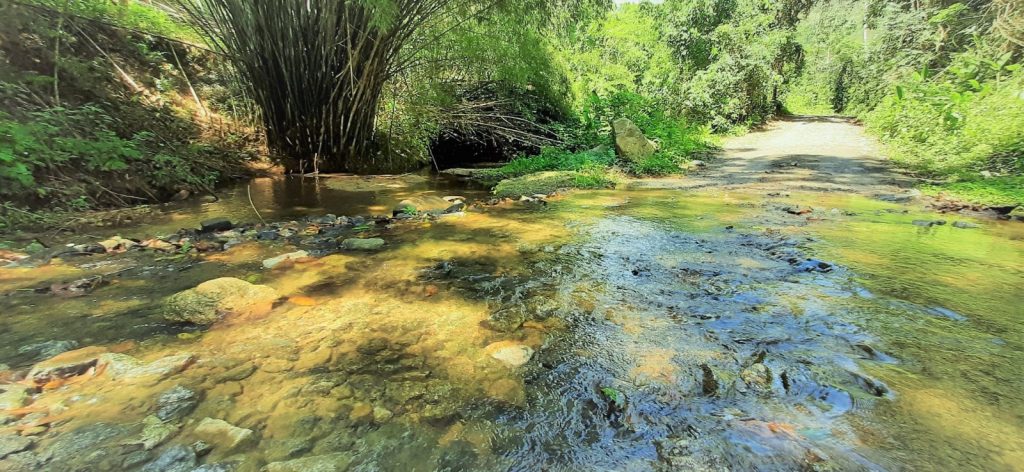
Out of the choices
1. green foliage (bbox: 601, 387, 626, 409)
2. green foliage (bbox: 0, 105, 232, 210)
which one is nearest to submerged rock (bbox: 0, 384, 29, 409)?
green foliage (bbox: 601, 387, 626, 409)

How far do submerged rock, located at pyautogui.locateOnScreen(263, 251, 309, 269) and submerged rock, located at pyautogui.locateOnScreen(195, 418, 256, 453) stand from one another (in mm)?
1860

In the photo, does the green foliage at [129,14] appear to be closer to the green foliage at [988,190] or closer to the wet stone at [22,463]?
the wet stone at [22,463]

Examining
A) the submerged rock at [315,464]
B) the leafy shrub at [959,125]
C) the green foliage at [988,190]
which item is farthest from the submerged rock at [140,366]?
the leafy shrub at [959,125]

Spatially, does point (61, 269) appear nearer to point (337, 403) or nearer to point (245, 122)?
point (337, 403)

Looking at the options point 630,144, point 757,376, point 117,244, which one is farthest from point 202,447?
point 630,144

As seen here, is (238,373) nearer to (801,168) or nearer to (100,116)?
(100,116)

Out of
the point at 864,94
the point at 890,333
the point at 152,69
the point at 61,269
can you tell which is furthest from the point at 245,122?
the point at 864,94

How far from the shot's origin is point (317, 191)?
6.68 metres

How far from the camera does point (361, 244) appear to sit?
3.80 metres

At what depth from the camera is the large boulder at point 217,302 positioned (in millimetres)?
2393

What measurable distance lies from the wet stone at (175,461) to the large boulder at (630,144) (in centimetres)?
859

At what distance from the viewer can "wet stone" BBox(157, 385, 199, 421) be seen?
165 cm

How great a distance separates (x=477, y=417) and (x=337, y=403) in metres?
0.52

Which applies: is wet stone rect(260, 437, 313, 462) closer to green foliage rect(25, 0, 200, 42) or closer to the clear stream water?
the clear stream water
